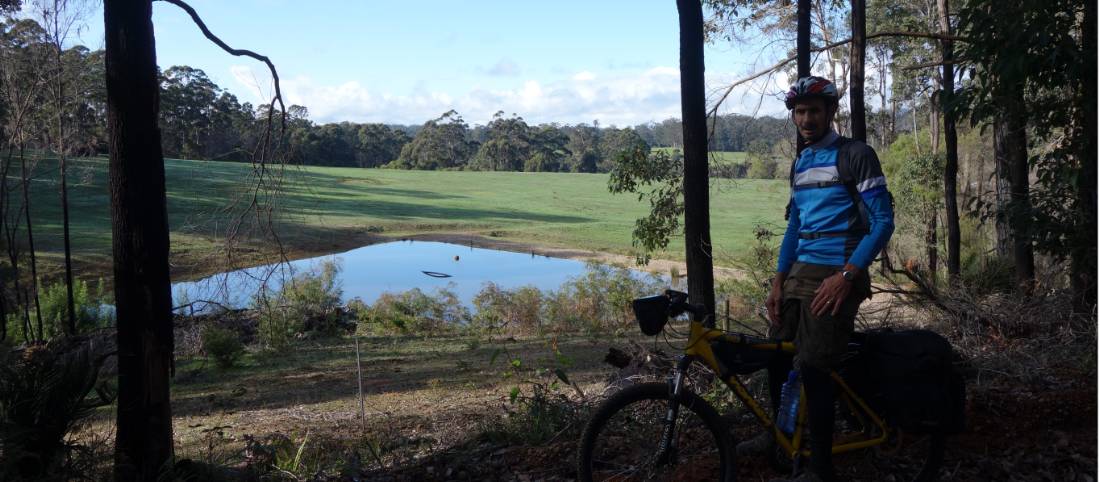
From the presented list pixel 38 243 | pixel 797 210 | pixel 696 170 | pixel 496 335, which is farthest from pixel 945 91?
pixel 38 243

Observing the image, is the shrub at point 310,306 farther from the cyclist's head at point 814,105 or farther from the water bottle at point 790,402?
the cyclist's head at point 814,105

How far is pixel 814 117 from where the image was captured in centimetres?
369

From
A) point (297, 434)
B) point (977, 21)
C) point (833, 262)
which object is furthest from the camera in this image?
point (297, 434)

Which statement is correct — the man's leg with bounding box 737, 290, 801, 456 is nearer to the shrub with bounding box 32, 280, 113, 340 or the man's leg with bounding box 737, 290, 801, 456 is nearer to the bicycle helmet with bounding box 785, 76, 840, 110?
the bicycle helmet with bounding box 785, 76, 840, 110

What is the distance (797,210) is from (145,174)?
13.0 ft

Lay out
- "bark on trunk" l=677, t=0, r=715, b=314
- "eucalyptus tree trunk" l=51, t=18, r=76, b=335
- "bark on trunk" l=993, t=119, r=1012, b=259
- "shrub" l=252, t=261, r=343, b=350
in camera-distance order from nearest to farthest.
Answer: "bark on trunk" l=677, t=0, r=715, b=314 < "bark on trunk" l=993, t=119, r=1012, b=259 < "shrub" l=252, t=261, r=343, b=350 < "eucalyptus tree trunk" l=51, t=18, r=76, b=335

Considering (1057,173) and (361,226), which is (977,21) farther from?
(361,226)

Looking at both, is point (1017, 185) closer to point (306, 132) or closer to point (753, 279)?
point (753, 279)

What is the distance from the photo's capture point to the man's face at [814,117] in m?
3.69

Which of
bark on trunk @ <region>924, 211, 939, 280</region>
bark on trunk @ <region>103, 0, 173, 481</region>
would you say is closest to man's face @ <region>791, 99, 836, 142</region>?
bark on trunk @ <region>103, 0, 173, 481</region>

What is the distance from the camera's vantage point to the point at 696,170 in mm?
8695

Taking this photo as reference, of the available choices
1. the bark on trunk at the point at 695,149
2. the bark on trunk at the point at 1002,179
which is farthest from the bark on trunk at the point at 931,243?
the bark on trunk at the point at 695,149

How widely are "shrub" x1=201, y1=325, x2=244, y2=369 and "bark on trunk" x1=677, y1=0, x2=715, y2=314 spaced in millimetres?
9338

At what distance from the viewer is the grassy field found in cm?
3684
